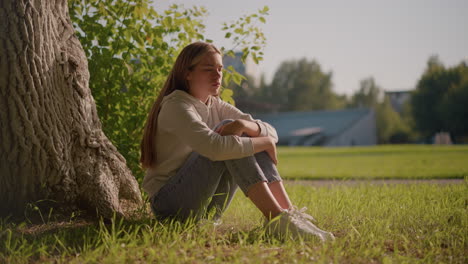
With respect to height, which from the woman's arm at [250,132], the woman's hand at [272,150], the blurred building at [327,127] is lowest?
the blurred building at [327,127]

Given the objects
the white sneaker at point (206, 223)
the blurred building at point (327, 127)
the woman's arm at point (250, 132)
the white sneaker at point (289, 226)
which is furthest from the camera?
the blurred building at point (327, 127)

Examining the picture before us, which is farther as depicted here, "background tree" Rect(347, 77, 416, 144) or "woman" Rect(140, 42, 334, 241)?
"background tree" Rect(347, 77, 416, 144)

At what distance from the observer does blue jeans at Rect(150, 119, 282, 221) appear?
238cm

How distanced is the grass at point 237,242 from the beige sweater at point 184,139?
31 centimetres

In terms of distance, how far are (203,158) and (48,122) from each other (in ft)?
3.13

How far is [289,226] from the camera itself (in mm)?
2348

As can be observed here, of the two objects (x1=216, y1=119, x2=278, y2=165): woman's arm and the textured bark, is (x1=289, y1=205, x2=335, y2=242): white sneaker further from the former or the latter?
the textured bark

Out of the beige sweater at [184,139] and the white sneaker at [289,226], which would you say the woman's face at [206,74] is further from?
the white sneaker at [289,226]

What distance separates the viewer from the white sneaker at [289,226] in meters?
2.32

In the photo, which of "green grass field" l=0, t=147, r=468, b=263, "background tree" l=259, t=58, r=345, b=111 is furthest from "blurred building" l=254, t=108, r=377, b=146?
"green grass field" l=0, t=147, r=468, b=263

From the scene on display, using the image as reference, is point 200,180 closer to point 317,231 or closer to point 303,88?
point 317,231

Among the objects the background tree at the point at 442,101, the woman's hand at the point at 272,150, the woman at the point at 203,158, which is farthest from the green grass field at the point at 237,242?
the background tree at the point at 442,101

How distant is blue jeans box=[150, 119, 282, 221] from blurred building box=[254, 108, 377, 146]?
43.9m

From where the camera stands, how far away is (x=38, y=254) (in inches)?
85.3
